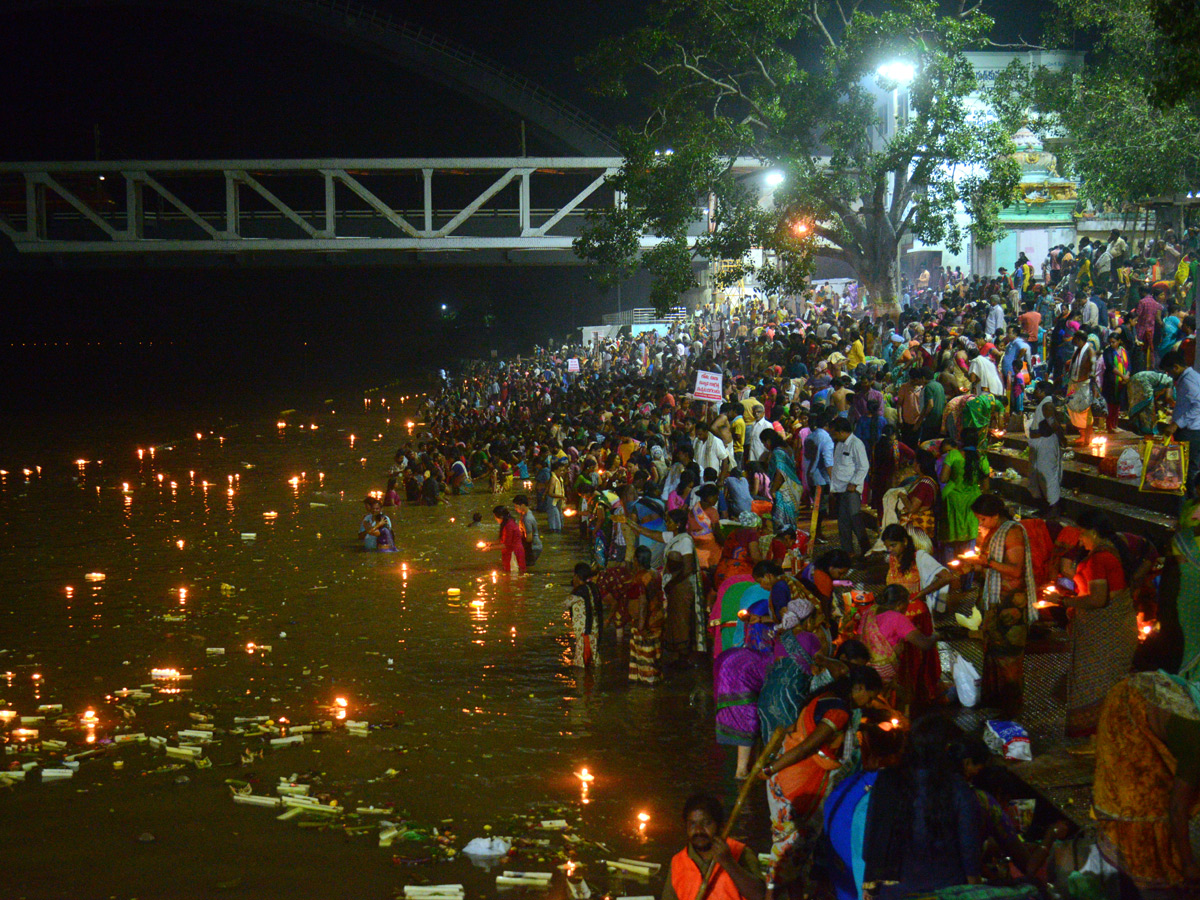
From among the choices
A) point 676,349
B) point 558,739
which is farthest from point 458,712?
point 676,349

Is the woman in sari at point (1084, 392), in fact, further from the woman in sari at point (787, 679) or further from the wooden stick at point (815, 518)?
the woman in sari at point (787, 679)

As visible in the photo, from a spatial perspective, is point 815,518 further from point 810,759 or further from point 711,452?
point 810,759

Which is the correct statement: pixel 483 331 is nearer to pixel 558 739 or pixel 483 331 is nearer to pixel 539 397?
pixel 539 397

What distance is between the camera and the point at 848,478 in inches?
480

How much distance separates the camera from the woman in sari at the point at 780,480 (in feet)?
43.2

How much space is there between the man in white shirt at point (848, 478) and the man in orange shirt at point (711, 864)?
729cm

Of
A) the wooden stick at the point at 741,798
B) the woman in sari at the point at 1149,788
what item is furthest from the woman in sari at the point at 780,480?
the woman in sari at the point at 1149,788

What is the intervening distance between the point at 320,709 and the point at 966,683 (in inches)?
224

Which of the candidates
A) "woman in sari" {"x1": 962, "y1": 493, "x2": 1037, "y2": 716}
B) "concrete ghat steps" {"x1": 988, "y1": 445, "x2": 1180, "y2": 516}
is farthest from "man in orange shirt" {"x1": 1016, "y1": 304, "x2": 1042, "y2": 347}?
"woman in sari" {"x1": 962, "y1": 493, "x2": 1037, "y2": 716}

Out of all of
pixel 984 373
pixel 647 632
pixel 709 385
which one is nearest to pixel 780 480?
pixel 647 632

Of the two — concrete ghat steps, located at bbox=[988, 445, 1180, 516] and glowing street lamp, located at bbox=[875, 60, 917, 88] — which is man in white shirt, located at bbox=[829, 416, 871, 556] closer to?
concrete ghat steps, located at bbox=[988, 445, 1180, 516]

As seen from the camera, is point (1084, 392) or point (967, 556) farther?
point (1084, 392)

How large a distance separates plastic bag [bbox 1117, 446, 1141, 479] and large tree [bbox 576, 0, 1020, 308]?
10606mm

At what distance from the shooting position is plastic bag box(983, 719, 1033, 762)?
735 centimetres
